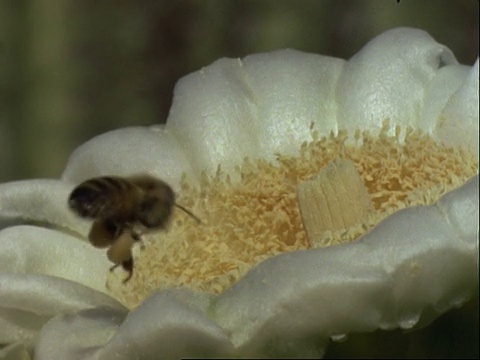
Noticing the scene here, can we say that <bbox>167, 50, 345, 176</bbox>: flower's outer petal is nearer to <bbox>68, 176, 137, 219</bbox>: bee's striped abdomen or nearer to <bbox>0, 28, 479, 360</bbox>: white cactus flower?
<bbox>0, 28, 479, 360</bbox>: white cactus flower

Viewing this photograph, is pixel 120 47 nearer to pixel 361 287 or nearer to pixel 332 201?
pixel 332 201

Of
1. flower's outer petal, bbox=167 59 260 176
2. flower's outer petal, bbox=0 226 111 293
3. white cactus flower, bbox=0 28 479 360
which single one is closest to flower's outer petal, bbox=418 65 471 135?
white cactus flower, bbox=0 28 479 360

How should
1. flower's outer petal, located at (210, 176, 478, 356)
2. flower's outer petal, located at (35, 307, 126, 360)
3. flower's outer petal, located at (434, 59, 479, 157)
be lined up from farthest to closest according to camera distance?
flower's outer petal, located at (434, 59, 479, 157), flower's outer petal, located at (35, 307, 126, 360), flower's outer petal, located at (210, 176, 478, 356)

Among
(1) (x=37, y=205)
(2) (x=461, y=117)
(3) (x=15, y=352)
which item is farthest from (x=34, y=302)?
(2) (x=461, y=117)

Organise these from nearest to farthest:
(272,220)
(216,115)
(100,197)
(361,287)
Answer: (361,287) → (100,197) → (272,220) → (216,115)

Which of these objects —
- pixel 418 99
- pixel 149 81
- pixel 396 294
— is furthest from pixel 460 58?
pixel 396 294
